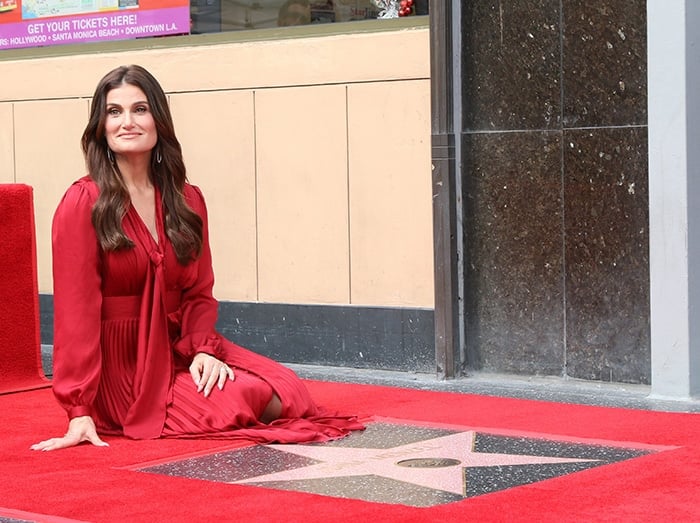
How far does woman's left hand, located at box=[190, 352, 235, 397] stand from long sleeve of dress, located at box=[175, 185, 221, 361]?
0.21ft

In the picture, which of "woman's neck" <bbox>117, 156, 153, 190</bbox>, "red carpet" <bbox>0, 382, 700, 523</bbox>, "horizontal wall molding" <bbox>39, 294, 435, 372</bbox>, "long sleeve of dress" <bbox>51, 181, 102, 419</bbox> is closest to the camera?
"red carpet" <bbox>0, 382, 700, 523</bbox>

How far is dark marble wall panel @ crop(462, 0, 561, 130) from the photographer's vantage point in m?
7.68

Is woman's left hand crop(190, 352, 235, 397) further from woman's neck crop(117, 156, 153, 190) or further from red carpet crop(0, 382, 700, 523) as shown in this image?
woman's neck crop(117, 156, 153, 190)

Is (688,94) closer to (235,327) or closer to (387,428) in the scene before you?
(387,428)

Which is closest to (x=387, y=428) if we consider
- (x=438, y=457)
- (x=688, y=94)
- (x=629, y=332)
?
(x=438, y=457)

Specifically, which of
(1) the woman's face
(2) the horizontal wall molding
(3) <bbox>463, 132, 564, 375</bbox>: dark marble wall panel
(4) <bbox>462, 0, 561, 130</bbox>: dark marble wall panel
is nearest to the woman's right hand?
(1) the woman's face

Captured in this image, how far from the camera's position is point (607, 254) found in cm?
753

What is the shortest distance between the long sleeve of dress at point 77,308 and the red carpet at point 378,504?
0.25 m

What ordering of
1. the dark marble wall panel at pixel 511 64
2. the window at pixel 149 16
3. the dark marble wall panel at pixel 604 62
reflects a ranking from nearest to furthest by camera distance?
1. the dark marble wall panel at pixel 604 62
2. the dark marble wall panel at pixel 511 64
3. the window at pixel 149 16

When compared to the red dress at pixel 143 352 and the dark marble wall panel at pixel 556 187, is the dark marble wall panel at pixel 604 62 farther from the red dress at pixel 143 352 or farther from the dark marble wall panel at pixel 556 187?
the red dress at pixel 143 352

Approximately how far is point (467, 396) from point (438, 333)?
0.72 meters

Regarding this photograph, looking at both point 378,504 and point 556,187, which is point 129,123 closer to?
point 378,504

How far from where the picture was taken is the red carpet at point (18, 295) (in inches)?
309

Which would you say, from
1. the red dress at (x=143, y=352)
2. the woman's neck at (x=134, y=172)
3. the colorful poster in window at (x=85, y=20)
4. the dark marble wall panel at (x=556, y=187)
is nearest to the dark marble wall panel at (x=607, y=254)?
the dark marble wall panel at (x=556, y=187)
